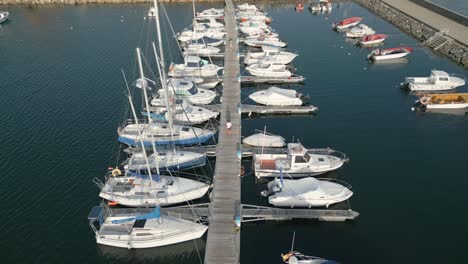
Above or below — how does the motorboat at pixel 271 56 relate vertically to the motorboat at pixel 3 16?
below

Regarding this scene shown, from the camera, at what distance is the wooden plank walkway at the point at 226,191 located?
28.7 metres

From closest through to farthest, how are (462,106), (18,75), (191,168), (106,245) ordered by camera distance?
(106,245)
(191,168)
(462,106)
(18,75)

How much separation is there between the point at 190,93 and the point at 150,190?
63.8 feet

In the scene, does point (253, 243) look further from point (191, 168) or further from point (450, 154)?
point (450, 154)

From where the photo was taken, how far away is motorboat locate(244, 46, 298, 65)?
2419 inches

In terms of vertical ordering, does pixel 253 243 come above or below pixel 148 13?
below

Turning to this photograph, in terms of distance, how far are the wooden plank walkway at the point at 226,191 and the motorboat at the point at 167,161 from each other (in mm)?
2341

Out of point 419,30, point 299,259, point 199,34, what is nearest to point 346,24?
point 419,30

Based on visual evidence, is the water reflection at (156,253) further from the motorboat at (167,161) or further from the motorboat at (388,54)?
the motorboat at (388,54)

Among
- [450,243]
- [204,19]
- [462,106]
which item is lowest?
[450,243]

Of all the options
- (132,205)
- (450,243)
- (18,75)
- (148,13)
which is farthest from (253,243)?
(148,13)

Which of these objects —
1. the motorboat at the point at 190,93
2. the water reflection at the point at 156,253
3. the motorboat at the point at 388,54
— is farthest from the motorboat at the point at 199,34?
the water reflection at the point at 156,253

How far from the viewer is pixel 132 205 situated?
3312cm

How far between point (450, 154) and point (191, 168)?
28.1 metres
